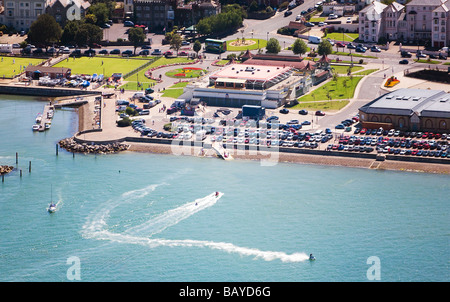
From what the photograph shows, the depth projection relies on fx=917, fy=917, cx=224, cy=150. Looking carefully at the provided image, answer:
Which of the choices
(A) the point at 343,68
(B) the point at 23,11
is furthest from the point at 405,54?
(B) the point at 23,11

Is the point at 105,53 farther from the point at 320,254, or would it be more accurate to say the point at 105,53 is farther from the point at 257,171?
the point at 320,254

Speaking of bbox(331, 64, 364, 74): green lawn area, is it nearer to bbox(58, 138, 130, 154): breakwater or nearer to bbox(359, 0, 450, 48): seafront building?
bbox(359, 0, 450, 48): seafront building

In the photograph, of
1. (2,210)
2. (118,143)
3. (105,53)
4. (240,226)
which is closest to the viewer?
(240,226)

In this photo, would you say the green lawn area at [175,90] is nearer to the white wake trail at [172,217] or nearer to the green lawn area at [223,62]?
the green lawn area at [223,62]

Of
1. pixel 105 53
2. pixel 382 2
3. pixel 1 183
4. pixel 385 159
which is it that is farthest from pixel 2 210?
pixel 382 2

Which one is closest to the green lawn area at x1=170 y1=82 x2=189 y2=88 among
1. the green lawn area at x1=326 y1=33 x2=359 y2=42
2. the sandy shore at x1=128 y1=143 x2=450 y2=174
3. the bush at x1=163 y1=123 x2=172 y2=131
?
the bush at x1=163 y1=123 x2=172 y2=131
